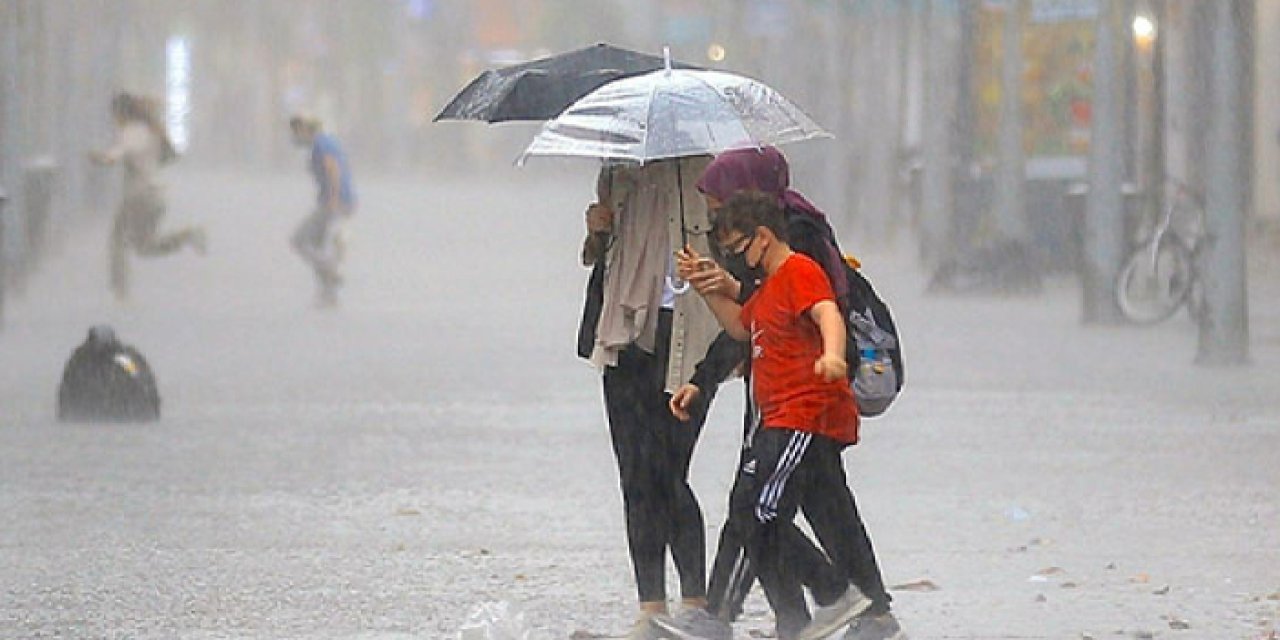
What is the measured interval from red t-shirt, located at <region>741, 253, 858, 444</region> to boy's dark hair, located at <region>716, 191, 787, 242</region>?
0.10m

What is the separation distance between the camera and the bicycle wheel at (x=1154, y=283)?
2053 cm

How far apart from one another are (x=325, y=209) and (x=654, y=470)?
17131 mm

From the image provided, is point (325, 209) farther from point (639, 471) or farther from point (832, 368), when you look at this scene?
point (832, 368)

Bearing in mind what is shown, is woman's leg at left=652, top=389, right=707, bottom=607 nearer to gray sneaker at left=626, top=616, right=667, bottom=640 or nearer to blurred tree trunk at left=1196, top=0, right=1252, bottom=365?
gray sneaker at left=626, top=616, right=667, bottom=640

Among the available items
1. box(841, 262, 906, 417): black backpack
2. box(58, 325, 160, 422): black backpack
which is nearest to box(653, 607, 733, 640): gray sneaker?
box(841, 262, 906, 417): black backpack

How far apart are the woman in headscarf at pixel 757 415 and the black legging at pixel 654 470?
126 millimetres

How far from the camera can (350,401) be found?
15.7 metres

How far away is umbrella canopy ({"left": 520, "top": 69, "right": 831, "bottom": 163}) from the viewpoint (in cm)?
738

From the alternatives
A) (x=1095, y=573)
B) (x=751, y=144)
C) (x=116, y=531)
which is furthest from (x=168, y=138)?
(x=751, y=144)

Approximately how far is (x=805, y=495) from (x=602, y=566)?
2.35 meters

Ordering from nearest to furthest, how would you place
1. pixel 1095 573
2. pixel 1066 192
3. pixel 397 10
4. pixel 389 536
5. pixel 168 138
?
pixel 1095 573
pixel 389 536
pixel 168 138
pixel 1066 192
pixel 397 10

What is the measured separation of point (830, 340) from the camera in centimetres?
695

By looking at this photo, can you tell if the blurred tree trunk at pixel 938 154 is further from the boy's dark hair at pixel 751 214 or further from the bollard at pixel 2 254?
the boy's dark hair at pixel 751 214

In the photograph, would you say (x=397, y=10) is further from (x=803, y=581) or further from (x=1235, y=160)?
(x=803, y=581)
